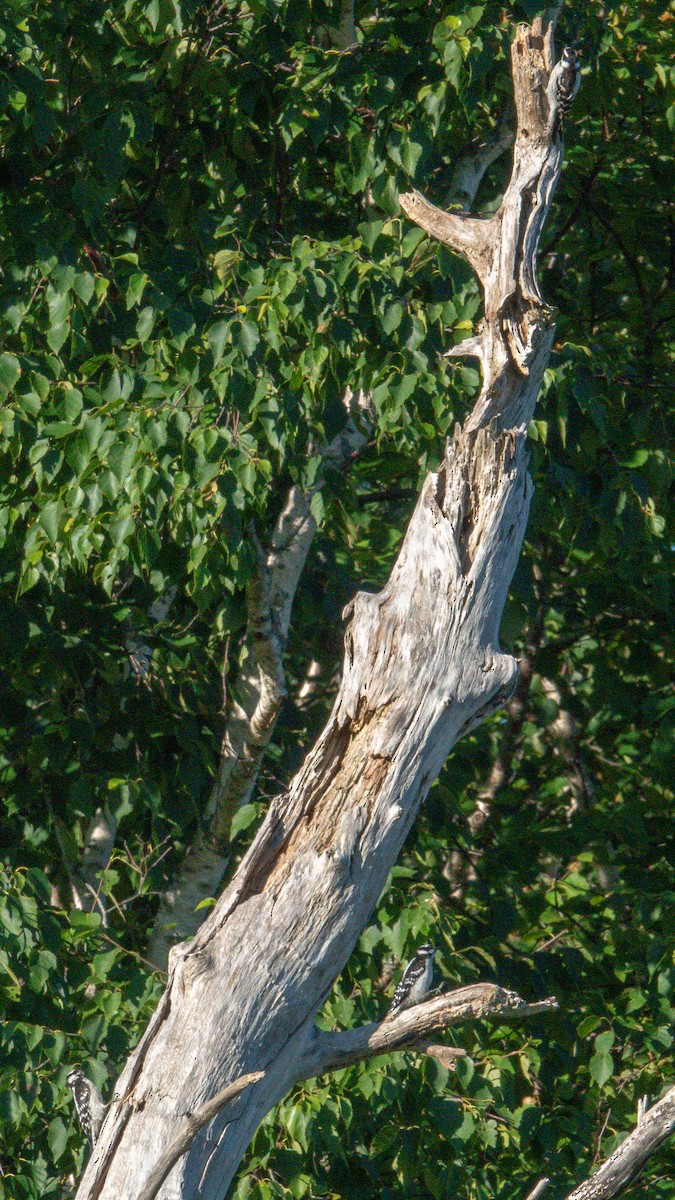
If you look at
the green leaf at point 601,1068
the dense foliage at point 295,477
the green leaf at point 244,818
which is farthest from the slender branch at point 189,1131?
the green leaf at point 601,1068

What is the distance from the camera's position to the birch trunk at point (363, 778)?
2010 mm

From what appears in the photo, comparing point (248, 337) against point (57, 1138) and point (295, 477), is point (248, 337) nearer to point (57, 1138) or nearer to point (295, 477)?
point (295, 477)

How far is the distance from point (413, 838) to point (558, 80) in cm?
280

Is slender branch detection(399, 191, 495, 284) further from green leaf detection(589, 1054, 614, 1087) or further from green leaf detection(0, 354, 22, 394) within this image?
green leaf detection(589, 1054, 614, 1087)

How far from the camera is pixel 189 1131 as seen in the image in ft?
6.00

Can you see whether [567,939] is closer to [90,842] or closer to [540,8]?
[90,842]

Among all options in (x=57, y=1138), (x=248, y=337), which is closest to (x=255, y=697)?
(x=248, y=337)

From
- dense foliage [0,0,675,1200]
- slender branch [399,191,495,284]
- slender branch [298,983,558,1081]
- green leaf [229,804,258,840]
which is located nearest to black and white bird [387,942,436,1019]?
slender branch [298,983,558,1081]

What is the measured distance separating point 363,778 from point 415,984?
331 mm

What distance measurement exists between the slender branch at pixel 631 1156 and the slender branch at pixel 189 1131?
0.58m

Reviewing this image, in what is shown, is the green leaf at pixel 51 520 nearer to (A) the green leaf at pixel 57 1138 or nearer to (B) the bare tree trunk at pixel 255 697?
(B) the bare tree trunk at pixel 255 697

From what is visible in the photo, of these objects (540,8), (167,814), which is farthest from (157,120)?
(167,814)

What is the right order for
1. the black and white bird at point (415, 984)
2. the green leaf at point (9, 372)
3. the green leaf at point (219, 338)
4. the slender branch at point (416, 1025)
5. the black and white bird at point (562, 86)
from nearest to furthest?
the slender branch at point (416, 1025)
the black and white bird at point (415, 984)
the black and white bird at point (562, 86)
the green leaf at point (219, 338)
the green leaf at point (9, 372)

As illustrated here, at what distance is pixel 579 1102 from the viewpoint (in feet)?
15.0
